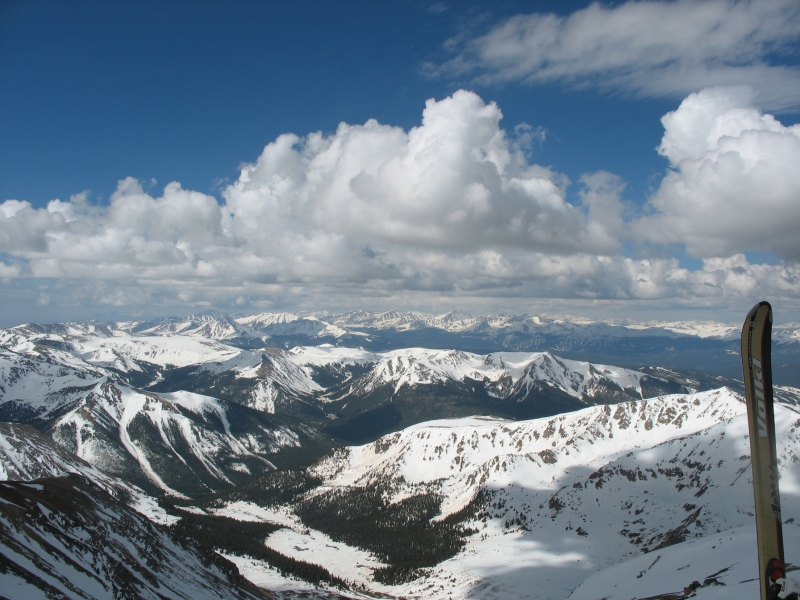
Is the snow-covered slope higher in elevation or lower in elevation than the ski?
lower

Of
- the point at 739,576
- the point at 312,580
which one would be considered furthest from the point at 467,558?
the point at 739,576

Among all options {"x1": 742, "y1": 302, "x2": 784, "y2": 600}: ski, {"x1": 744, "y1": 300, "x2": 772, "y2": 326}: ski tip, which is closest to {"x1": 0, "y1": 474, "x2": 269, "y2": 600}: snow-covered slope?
{"x1": 742, "y1": 302, "x2": 784, "y2": 600}: ski

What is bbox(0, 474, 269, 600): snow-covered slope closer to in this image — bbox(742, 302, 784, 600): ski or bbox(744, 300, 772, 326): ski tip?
bbox(742, 302, 784, 600): ski

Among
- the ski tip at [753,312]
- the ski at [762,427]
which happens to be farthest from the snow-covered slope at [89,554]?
the ski tip at [753,312]

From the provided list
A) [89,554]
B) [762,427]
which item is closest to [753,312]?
[762,427]

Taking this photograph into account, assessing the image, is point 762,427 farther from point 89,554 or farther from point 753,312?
point 89,554

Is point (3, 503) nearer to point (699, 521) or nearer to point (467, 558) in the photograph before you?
point (467, 558)
